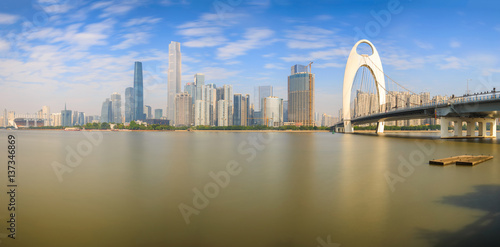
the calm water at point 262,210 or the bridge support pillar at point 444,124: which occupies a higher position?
the bridge support pillar at point 444,124

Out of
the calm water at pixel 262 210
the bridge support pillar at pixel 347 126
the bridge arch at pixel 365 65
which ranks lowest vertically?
the calm water at pixel 262 210

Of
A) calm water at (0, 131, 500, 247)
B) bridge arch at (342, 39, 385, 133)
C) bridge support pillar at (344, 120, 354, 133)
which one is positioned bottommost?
calm water at (0, 131, 500, 247)

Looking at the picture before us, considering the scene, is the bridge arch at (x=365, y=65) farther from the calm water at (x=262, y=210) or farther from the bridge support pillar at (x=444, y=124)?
the calm water at (x=262, y=210)

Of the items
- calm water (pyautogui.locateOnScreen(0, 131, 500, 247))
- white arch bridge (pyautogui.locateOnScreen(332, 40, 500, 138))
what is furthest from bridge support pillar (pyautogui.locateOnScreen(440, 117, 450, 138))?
calm water (pyautogui.locateOnScreen(0, 131, 500, 247))

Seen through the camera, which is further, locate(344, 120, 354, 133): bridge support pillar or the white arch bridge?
locate(344, 120, 354, 133): bridge support pillar

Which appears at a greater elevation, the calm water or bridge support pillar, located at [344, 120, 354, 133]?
bridge support pillar, located at [344, 120, 354, 133]

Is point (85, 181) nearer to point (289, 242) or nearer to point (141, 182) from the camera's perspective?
point (141, 182)

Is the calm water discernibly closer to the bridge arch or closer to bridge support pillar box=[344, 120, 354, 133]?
the bridge arch

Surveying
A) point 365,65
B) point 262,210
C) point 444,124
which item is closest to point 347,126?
point 365,65

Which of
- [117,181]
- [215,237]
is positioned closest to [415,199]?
[215,237]

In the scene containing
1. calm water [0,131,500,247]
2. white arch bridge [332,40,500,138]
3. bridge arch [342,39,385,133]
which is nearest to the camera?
calm water [0,131,500,247]

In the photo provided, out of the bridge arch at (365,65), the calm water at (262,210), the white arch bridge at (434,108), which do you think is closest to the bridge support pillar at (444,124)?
the white arch bridge at (434,108)
